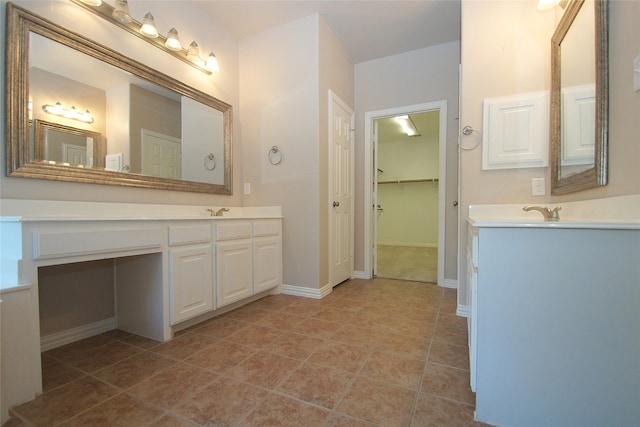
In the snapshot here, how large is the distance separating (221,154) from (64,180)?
131 centimetres

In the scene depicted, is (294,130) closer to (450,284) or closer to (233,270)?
(233,270)

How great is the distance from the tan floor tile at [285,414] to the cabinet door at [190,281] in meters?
0.92

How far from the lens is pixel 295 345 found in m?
1.69

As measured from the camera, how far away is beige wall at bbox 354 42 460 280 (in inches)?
119

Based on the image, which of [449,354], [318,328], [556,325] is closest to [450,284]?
[449,354]

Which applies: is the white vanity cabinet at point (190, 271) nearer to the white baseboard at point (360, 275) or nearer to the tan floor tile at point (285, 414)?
the tan floor tile at point (285, 414)

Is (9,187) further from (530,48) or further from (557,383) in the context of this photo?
(530,48)

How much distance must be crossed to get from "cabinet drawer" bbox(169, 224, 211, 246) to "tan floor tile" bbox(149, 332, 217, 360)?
2.04 ft

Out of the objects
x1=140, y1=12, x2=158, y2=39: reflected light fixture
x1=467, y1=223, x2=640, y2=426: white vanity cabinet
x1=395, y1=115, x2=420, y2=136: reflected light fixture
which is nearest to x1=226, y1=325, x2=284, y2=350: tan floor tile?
x1=467, y1=223, x2=640, y2=426: white vanity cabinet

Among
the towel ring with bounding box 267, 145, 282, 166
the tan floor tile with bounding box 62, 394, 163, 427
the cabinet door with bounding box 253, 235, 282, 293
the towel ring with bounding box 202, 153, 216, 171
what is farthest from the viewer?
the towel ring with bounding box 267, 145, 282, 166

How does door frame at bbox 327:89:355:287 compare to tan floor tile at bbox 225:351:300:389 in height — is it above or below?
above

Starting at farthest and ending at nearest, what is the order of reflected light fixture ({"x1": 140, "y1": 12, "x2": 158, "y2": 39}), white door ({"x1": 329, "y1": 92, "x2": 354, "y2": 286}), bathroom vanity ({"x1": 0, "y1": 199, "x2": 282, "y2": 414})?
white door ({"x1": 329, "y1": 92, "x2": 354, "y2": 286})
reflected light fixture ({"x1": 140, "y1": 12, "x2": 158, "y2": 39})
bathroom vanity ({"x1": 0, "y1": 199, "x2": 282, "y2": 414})

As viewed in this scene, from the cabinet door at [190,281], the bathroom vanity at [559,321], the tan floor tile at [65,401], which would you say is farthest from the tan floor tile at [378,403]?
the cabinet door at [190,281]

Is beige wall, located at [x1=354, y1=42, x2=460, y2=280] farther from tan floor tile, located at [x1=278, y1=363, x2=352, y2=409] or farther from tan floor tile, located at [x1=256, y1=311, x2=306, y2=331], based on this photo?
tan floor tile, located at [x1=278, y1=363, x2=352, y2=409]
